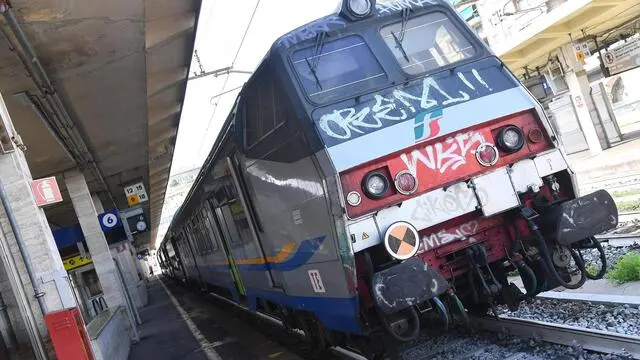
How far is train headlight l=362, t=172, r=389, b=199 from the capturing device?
4930mm

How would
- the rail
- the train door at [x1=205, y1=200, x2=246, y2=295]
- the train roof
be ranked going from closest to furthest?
the rail → the train roof → the train door at [x1=205, y1=200, x2=246, y2=295]

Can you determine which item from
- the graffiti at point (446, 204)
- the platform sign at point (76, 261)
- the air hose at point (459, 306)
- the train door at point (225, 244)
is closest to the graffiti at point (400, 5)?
the graffiti at point (446, 204)

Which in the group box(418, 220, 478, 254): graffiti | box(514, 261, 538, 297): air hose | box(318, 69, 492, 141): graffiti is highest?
box(318, 69, 492, 141): graffiti

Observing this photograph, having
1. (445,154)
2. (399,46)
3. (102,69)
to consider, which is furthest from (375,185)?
(102,69)

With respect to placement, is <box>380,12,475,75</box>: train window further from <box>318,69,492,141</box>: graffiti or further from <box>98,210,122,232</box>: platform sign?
<box>98,210,122,232</box>: platform sign

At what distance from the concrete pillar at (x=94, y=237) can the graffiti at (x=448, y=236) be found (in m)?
12.9

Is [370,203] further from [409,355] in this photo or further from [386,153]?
[409,355]

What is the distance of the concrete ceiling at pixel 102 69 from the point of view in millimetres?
8297

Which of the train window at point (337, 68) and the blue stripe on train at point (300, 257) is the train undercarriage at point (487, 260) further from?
the train window at point (337, 68)

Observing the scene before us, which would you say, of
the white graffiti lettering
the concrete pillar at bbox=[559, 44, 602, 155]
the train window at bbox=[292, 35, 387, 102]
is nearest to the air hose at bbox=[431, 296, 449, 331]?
the white graffiti lettering

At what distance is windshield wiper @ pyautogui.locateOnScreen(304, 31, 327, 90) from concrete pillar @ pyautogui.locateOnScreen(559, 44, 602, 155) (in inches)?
714

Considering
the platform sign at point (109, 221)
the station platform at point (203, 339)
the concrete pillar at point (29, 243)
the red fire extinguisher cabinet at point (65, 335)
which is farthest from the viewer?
the platform sign at point (109, 221)

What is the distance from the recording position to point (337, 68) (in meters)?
5.70

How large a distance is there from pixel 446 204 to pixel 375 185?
2.01 ft
